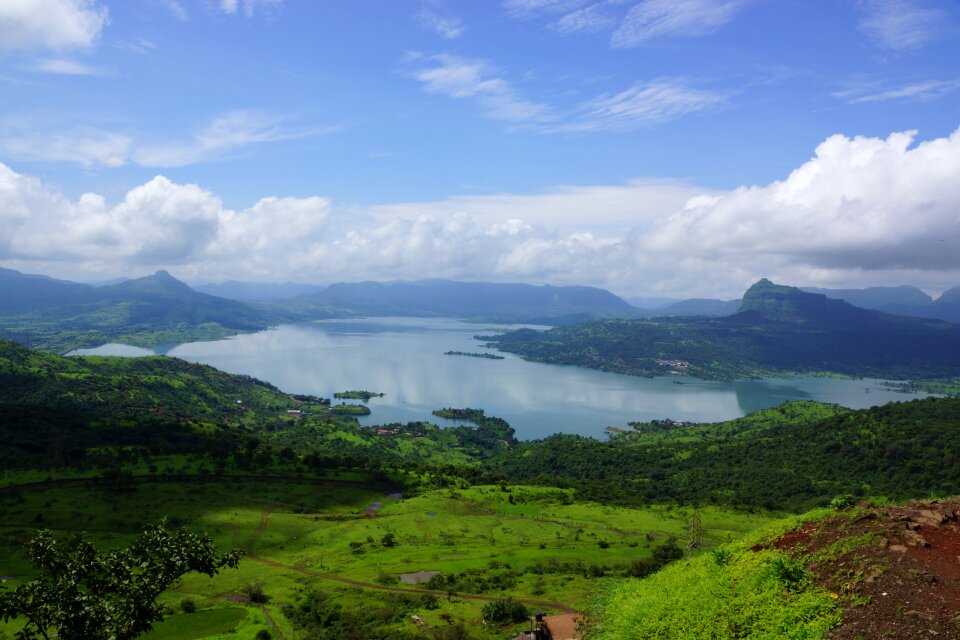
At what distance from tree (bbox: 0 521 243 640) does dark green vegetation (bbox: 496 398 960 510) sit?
7459 centimetres

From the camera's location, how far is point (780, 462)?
112812 mm

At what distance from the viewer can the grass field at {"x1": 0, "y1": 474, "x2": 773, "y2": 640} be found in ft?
127

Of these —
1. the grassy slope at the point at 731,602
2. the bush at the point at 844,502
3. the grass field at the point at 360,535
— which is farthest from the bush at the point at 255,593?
the bush at the point at 844,502

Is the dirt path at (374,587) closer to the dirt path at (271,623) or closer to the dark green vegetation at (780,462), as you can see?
the dirt path at (271,623)

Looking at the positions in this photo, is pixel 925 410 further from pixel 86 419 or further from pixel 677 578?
pixel 86 419

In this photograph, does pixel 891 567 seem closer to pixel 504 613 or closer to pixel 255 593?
pixel 504 613

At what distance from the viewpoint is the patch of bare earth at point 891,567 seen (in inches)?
438

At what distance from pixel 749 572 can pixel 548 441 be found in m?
132

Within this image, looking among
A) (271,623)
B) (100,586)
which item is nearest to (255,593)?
(271,623)

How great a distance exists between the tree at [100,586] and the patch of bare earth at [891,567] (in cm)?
2053

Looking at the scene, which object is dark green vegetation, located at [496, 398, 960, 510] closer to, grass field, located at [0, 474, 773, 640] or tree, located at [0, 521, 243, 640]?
grass field, located at [0, 474, 773, 640]

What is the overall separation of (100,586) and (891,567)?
81.0 feet

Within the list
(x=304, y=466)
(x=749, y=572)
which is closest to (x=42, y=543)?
(x=749, y=572)

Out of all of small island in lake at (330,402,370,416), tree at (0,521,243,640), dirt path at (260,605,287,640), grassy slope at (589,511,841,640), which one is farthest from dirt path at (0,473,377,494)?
small island in lake at (330,402,370,416)
